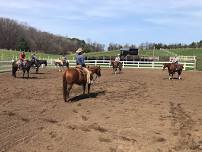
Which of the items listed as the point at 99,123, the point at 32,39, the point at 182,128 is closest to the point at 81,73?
the point at 99,123

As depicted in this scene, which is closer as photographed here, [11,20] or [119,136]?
[119,136]

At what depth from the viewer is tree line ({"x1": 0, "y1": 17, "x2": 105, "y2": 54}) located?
14075 cm

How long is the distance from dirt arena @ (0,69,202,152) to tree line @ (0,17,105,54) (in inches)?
4051

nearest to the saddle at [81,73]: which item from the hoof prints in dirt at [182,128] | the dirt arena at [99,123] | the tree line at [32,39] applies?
the dirt arena at [99,123]

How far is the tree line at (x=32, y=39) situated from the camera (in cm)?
14075

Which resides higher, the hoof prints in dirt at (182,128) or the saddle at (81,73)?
the saddle at (81,73)

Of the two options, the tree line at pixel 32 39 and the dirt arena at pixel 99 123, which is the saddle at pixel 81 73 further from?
the tree line at pixel 32 39

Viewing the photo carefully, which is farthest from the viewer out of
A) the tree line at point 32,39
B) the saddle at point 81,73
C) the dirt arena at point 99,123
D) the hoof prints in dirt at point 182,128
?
the tree line at point 32,39

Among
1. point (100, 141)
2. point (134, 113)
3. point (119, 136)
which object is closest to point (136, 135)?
point (119, 136)

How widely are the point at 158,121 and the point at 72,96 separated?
246 inches

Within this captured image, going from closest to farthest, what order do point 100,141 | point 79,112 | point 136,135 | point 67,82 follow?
point 100,141 → point 136,135 → point 79,112 → point 67,82

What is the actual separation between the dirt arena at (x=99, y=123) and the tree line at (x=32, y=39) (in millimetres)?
102883

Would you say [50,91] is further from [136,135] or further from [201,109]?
[136,135]

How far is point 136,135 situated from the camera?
35.7ft
